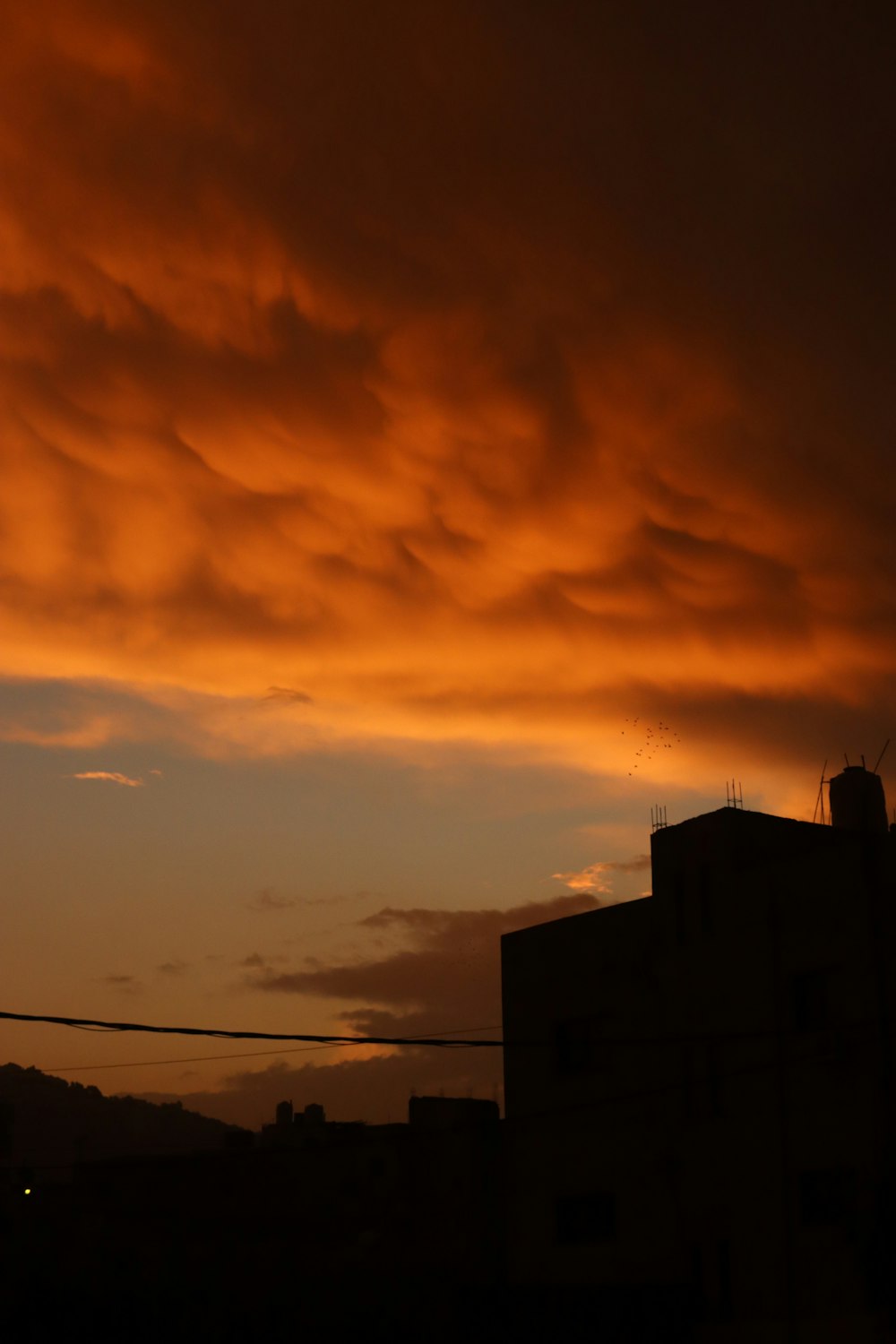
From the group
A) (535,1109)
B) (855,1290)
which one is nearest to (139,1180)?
(535,1109)

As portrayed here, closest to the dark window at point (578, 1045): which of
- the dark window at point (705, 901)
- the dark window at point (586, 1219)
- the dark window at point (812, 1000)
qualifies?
the dark window at point (586, 1219)

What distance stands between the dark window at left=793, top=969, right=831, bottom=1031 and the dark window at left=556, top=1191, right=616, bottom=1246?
29.9 ft

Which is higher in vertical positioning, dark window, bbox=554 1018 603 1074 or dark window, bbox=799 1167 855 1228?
dark window, bbox=554 1018 603 1074

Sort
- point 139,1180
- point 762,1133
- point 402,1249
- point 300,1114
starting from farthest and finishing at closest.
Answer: point 300,1114 < point 139,1180 < point 402,1249 < point 762,1133

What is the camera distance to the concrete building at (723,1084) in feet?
110

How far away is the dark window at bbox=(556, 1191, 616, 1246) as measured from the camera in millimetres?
40312

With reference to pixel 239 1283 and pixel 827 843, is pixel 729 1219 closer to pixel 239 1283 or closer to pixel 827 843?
pixel 827 843

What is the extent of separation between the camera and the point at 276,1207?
7944 centimetres

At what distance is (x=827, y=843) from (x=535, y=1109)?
1262cm

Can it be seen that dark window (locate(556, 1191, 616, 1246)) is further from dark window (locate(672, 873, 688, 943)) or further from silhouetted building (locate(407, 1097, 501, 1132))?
silhouetted building (locate(407, 1097, 501, 1132))

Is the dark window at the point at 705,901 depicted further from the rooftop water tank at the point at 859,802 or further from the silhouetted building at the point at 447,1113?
the silhouetted building at the point at 447,1113

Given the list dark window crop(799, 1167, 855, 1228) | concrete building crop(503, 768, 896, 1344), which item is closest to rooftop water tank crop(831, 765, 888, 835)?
concrete building crop(503, 768, 896, 1344)

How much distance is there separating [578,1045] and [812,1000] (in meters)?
9.48

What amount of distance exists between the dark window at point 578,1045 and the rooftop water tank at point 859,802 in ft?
37.5
